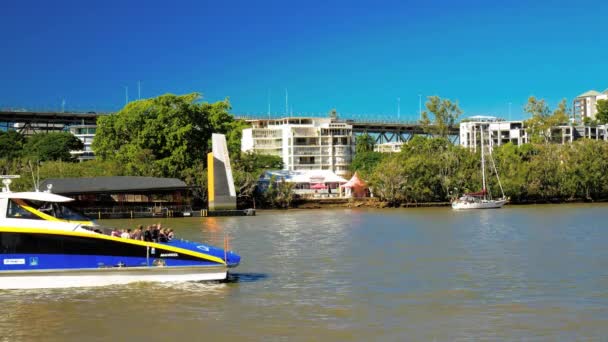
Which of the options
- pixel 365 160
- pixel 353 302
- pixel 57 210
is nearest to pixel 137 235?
pixel 57 210

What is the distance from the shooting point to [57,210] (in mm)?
24922

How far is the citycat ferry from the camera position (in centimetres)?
2362

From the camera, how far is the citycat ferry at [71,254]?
2362 centimetres

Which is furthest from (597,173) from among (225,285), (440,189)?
(225,285)

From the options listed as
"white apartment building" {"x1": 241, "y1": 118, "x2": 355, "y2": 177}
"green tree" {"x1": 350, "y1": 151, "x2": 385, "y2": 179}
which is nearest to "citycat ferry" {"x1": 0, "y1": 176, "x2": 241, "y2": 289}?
"green tree" {"x1": 350, "y1": 151, "x2": 385, "y2": 179}

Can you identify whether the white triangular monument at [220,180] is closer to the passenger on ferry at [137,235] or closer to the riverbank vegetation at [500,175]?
the riverbank vegetation at [500,175]

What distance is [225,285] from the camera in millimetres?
25672

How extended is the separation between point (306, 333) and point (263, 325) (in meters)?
1.46

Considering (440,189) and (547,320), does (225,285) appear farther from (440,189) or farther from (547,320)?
(440,189)

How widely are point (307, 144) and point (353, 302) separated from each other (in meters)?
125

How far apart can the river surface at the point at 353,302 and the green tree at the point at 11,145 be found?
95223 millimetres

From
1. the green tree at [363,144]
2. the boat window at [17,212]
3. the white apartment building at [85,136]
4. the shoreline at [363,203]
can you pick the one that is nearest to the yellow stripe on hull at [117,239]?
the boat window at [17,212]

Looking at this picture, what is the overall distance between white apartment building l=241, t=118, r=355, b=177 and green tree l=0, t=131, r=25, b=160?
1605 inches

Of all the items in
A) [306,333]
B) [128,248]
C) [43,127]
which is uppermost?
[43,127]
